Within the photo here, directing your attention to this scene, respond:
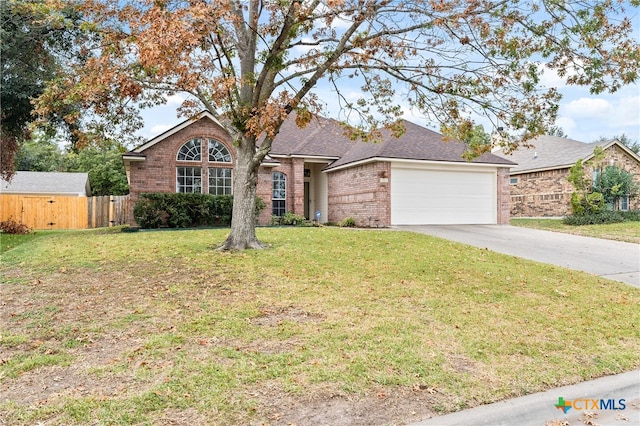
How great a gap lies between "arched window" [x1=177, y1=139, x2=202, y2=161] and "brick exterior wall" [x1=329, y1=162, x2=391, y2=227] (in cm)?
625

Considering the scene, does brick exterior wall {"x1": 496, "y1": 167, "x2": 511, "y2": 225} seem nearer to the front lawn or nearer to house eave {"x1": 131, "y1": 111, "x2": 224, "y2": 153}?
the front lawn

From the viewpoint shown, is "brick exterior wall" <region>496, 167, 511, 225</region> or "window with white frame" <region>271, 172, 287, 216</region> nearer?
"brick exterior wall" <region>496, 167, 511, 225</region>

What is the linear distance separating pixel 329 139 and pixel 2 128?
523 inches

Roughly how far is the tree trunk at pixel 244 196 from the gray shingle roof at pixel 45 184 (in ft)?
73.8

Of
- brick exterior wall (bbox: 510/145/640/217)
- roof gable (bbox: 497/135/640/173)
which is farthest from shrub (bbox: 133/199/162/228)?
brick exterior wall (bbox: 510/145/640/217)

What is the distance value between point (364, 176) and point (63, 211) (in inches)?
638

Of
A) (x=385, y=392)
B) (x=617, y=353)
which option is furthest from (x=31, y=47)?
(x=617, y=353)

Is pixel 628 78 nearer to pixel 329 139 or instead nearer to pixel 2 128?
pixel 329 139

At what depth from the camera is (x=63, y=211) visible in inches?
893

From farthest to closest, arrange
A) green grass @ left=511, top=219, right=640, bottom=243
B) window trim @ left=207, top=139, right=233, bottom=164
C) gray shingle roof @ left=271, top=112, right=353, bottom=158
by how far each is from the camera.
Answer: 1. gray shingle roof @ left=271, top=112, right=353, bottom=158
2. window trim @ left=207, top=139, right=233, bottom=164
3. green grass @ left=511, top=219, right=640, bottom=243

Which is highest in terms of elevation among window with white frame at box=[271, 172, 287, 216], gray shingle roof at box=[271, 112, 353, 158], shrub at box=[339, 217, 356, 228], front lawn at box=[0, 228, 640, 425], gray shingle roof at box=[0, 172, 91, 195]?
gray shingle roof at box=[271, 112, 353, 158]

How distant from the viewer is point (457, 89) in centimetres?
884

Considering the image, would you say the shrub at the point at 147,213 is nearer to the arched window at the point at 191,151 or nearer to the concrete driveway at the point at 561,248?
the arched window at the point at 191,151

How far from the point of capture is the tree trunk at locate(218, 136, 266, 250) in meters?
9.35
